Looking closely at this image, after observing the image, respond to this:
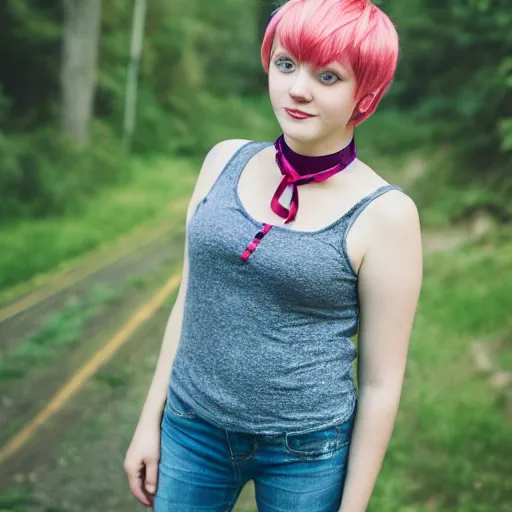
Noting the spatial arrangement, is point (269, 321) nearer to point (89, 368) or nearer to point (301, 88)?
point (301, 88)

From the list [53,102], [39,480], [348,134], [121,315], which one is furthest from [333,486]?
[53,102]

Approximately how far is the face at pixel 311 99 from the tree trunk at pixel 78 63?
9111 millimetres

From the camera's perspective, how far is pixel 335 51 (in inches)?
54.4

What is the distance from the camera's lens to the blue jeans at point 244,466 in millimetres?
1534

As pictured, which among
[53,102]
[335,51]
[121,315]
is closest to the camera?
[335,51]

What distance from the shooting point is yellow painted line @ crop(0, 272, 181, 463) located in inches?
149

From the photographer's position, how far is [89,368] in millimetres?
4703

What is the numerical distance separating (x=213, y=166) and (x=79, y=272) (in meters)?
5.20

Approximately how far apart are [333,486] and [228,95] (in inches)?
745

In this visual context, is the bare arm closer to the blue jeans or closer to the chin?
the blue jeans

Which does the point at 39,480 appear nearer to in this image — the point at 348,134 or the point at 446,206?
the point at 348,134

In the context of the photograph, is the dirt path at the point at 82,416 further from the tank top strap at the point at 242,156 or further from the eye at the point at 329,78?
the eye at the point at 329,78

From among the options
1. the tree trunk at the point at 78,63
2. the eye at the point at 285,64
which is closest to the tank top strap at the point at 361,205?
the eye at the point at 285,64

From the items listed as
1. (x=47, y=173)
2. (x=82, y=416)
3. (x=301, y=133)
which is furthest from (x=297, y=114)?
(x=47, y=173)
